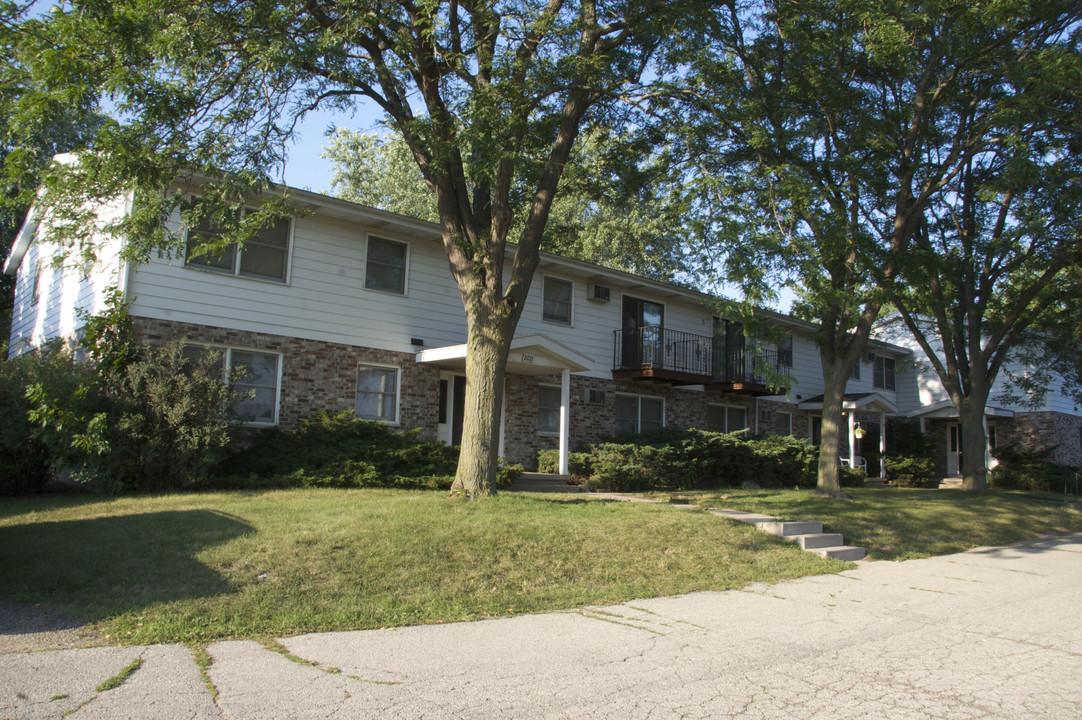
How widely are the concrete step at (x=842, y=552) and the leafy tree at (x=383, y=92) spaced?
15.3 feet

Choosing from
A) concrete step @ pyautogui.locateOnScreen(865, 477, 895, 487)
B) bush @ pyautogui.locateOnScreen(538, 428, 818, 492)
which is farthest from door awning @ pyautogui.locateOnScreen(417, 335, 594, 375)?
concrete step @ pyautogui.locateOnScreen(865, 477, 895, 487)

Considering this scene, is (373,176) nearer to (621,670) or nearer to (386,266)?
(386,266)

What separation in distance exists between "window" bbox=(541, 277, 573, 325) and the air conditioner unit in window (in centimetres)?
59

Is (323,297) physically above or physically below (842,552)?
above

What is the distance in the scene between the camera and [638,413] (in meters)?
19.6

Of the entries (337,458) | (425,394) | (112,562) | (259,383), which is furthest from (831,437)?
(112,562)

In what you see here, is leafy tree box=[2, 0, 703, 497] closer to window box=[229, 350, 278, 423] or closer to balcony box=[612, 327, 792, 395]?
window box=[229, 350, 278, 423]

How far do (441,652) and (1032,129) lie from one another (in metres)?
14.4

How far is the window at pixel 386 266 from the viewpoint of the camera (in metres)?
15.1

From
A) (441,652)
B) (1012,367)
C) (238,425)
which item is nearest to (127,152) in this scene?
(238,425)

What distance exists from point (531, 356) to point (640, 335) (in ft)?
16.4

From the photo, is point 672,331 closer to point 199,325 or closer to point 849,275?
point 849,275

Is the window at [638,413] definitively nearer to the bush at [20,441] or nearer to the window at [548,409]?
the window at [548,409]

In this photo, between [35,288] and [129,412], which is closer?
[129,412]
